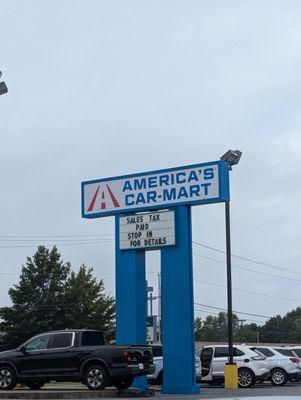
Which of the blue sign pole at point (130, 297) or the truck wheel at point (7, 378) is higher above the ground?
the blue sign pole at point (130, 297)

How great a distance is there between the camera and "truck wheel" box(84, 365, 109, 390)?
20.2 metres

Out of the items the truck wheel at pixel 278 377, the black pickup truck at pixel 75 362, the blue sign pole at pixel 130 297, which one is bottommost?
the truck wheel at pixel 278 377

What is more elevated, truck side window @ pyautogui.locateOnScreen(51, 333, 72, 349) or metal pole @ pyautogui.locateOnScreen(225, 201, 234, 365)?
metal pole @ pyautogui.locateOnScreen(225, 201, 234, 365)

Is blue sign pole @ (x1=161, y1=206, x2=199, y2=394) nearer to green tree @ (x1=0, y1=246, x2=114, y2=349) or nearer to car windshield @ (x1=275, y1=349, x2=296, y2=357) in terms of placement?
car windshield @ (x1=275, y1=349, x2=296, y2=357)

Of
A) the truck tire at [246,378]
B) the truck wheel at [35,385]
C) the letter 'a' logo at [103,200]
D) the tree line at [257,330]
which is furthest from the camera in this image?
the tree line at [257,330]

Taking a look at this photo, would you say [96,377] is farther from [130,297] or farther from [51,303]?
[51,303]

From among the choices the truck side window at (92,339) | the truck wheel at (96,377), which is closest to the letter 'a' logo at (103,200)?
the truck side window at (92,339)

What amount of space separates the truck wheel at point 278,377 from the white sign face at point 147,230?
10270 millimetres

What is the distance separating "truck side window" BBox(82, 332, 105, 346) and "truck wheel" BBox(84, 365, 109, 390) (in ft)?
3.52


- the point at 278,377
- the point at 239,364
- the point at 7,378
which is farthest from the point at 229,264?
the point at 7,378

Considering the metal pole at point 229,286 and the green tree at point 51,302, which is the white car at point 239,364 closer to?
the metal pole at point 229,286

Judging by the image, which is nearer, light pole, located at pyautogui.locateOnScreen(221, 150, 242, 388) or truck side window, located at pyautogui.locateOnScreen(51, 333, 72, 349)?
truck side window, located at pyautogui.locateOnScreen(51, 333, 72, 349)

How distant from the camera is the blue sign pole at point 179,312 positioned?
21844 mm

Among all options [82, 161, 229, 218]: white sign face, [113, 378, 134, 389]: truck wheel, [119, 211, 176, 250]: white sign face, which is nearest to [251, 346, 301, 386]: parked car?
[119, 211, 176, 250]: white sign face
